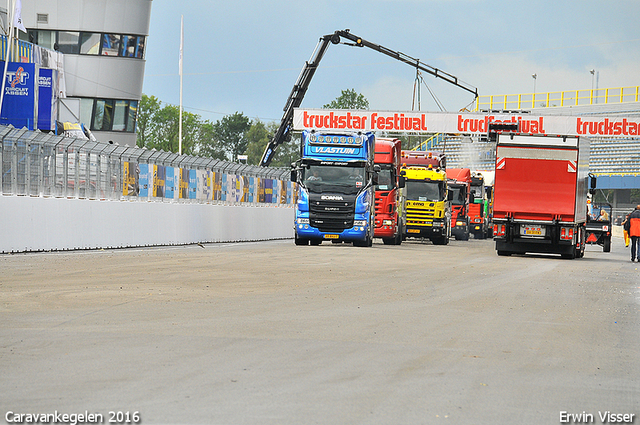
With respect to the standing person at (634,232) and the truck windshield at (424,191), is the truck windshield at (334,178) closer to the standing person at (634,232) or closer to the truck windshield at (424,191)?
the standing person at (634,232)

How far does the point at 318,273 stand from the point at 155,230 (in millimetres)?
10680

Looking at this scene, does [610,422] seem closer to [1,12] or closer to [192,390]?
[192,390]

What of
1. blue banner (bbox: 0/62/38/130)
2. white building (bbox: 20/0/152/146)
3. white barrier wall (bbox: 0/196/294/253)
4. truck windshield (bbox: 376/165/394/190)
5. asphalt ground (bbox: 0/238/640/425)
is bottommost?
asphalt ground (bbox: 0/238/640/425)

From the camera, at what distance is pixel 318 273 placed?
58.1ft

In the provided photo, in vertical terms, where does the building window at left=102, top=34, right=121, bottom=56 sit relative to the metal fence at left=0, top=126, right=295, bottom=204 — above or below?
above

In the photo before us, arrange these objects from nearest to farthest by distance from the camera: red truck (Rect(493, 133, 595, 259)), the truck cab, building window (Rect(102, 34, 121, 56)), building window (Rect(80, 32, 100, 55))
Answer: red truck (Rect(493, 133, 595, 259))
the truck cab
building window (Rect(80, 32, 100, 55))
building window (Rect(102, 34, 121, 56))

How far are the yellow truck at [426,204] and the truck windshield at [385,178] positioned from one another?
4608mm

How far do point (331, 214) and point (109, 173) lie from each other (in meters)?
8.44

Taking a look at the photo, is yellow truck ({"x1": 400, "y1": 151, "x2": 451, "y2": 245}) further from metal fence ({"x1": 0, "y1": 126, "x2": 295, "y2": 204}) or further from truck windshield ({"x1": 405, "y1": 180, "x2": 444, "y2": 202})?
metal fence ({"x1": 0, "y1": 126, "x2": 295, "y2": 204})

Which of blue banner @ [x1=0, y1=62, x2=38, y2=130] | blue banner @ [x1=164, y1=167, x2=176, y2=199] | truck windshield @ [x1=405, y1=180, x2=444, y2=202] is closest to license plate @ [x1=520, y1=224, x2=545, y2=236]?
blue banner @ [x1=164, y1=167, x2=176, y2=199]

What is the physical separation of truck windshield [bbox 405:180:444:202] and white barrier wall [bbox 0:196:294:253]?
25.5 feet

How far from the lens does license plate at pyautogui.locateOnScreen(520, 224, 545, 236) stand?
28.5 meters

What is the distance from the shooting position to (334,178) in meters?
30.7

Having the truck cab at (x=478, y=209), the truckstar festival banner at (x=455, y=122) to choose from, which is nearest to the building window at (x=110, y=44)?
the truckstar festival banner at (x=455, y=122)
